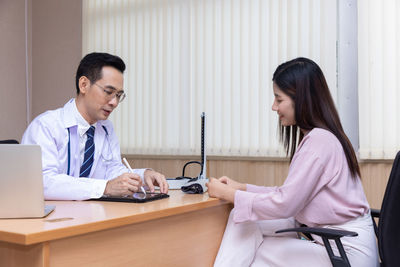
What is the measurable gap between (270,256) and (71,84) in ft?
10.1

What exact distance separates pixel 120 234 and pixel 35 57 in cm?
367

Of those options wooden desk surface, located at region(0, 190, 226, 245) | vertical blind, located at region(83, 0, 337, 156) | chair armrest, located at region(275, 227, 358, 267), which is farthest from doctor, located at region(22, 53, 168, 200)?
vertical blind, located at region(83, 0, 337, 156)

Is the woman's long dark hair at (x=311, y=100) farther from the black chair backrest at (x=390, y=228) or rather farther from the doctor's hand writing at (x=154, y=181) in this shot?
the doctor's hand writing at (x=154, y=181)

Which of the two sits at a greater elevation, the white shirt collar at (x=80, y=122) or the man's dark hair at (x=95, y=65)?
the man's dark hair at (x=95, y=65)

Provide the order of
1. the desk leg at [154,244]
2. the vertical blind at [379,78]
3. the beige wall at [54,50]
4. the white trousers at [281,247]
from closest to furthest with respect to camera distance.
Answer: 1. the desk leg at [154,244]
2. the white trousers at [281,247]
3. the vertical blind at [379,78]
4. the beige wall at [54,50]

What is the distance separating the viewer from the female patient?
1555mm

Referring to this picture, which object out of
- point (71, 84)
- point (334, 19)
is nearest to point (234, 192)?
point (334, 19)

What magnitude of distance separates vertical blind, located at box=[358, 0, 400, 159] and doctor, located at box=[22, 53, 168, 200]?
1449 mm

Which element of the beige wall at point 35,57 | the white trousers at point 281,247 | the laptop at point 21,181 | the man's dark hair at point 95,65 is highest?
the beige wall at point 35,57

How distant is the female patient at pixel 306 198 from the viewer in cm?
155

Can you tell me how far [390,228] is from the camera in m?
1.45

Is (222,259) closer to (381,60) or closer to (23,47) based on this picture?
(381,60)

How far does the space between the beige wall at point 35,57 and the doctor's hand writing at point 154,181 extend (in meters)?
2.47

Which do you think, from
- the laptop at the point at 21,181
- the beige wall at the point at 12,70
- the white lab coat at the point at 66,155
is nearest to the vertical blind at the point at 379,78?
the white lab coat at the point at 66,155
